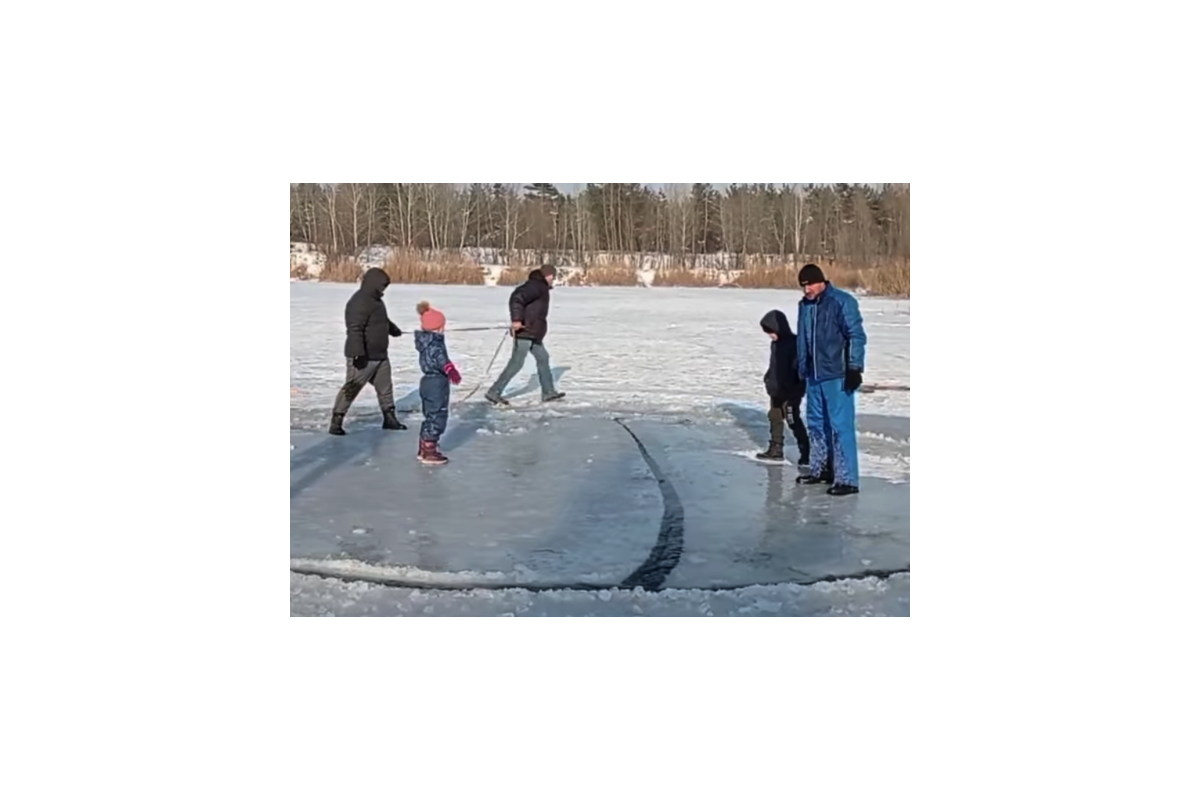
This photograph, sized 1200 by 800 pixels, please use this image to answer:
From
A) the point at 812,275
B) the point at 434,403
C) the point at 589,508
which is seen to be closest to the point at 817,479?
the point at 812,275

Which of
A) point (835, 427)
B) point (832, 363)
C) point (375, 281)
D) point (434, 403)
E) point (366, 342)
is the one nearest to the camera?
point (832, 363)

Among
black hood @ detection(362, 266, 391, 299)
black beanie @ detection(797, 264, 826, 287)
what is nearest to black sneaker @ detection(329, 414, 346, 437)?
black hood @ detection(362, 266, 391, 299)

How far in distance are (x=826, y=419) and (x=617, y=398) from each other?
4.00 metres

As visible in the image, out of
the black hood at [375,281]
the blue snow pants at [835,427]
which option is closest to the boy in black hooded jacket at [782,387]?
the blue snow pants at [835,427]

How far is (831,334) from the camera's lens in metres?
5.77

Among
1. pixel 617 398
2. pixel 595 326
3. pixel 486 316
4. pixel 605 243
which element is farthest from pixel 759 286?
pixel 617 398

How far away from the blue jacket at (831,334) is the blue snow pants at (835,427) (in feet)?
0.32

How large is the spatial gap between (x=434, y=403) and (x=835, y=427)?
2.87 metres

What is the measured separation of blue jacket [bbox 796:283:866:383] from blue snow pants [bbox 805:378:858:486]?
97mm

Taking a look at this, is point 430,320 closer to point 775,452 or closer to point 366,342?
point 366,342

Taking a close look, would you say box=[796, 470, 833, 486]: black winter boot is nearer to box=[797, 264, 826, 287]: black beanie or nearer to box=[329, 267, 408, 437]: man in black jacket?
box=[797, 264, 826, 287]: black beanie

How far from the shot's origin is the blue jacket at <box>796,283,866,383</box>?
18.6ft

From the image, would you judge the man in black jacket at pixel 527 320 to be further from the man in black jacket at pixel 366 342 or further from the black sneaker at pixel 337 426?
the black sneaker at pixel 337 426
